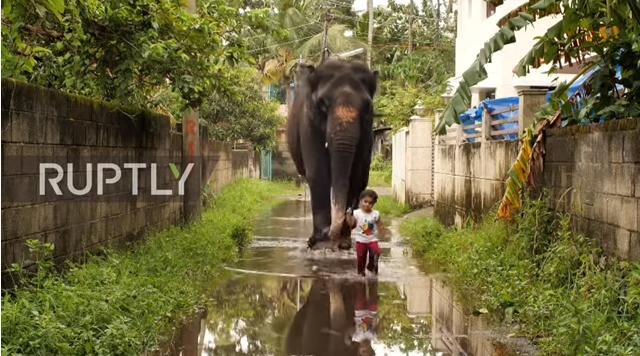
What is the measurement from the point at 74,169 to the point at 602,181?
15.4 ft

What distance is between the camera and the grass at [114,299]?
477cm

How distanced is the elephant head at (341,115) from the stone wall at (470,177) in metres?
1.54

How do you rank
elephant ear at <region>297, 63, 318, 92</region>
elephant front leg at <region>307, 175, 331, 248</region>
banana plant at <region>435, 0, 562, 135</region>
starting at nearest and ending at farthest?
banana plant at <region>435, 0, 562, 135</region>, elephant ear at <region>297, 63, 318, 92</region>, elephant front leg at <region>307, 175, 331, 248</region>

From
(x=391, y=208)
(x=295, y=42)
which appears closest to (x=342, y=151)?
(x=391, y=208)

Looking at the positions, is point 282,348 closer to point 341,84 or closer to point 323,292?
point 323,292

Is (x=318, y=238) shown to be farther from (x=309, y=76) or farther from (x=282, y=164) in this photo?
(x=282, y=164)

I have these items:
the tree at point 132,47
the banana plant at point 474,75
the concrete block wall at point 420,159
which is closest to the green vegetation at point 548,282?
the banana plant at point 474,75

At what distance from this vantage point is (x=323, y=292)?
7.82 metres

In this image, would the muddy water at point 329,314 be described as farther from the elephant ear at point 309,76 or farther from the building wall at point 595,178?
the elephant ear at point 309,76

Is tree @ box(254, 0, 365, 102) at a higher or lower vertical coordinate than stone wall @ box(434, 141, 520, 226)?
higher

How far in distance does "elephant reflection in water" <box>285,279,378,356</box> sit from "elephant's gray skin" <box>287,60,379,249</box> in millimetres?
1762

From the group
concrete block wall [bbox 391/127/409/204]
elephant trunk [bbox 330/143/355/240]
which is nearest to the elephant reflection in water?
elephant trunk [bbox 330/143/355/240]

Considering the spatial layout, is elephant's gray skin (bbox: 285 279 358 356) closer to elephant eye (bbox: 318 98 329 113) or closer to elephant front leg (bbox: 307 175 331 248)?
elephant front leg (bbox: 307 175 331 248)

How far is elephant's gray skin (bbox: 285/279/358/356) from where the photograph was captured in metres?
5.61
